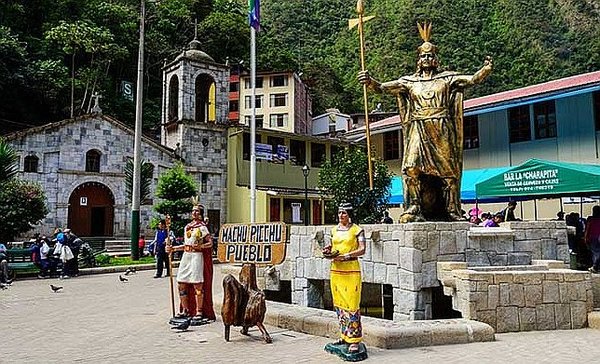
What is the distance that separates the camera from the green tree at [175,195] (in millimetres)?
24500

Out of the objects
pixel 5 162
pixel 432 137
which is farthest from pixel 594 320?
pixel 5 162

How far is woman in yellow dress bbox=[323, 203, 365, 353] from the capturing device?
6574 millimetres

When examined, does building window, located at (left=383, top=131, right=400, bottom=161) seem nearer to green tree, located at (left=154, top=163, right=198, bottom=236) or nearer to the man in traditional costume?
green tree, located at (left=154, top=163, right=198, bottom=236)

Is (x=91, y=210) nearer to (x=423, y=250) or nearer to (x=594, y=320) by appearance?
(x=423, y=250)

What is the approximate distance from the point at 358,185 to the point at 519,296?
14.1m

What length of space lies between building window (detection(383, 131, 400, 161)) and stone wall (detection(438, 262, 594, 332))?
19.0 meters

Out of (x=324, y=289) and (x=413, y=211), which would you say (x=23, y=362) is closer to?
(x=324, y=289)

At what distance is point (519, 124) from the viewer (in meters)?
22.5

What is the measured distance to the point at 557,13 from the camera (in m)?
64.2

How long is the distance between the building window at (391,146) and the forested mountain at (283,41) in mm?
20381

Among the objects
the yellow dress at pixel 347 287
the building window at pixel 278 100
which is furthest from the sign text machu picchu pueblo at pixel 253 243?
the building window at pixel 278 100

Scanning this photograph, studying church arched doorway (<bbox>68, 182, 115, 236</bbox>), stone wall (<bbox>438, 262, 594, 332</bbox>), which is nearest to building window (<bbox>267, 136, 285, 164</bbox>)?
church arched doorway (<bbox>68, 182, 115, 236</bbox>)

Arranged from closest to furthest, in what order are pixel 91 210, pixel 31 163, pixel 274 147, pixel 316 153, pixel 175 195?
pixel 175 195 < pixel 31 163 < pixel 91 210 < pixel 274 147 < pixel 316 153

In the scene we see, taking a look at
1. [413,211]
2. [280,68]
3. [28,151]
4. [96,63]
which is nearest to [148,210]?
[28,151]
